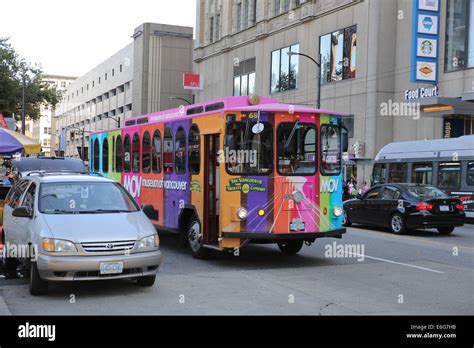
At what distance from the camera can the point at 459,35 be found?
100 feet

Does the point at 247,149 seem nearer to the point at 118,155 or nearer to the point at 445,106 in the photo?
the point at 118,155

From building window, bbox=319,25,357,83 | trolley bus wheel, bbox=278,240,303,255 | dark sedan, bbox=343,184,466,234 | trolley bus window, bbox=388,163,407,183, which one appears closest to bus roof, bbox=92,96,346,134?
trolley bus wheel, bbox=278,240,303,255

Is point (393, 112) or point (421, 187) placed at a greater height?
point (393, 112)

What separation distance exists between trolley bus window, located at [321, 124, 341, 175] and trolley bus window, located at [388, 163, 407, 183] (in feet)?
47.6

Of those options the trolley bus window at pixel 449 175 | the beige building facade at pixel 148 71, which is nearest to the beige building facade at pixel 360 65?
the trolley bus window at pixel 449 175

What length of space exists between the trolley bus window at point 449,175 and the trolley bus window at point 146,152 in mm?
13634

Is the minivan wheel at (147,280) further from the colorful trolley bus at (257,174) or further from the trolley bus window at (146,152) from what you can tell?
the trolley bus window at (146,152)

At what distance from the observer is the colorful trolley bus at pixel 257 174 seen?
10.6 meters

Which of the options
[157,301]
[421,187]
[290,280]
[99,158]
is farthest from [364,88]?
[157,301]

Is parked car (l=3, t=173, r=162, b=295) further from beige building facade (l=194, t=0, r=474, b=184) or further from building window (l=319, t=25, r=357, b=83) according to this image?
building window (l=319, t=25, r=357, b=83)

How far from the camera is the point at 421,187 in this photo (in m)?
18.0
